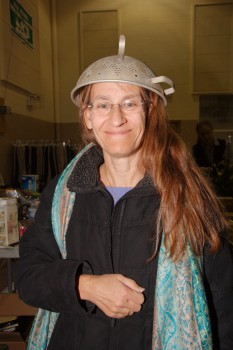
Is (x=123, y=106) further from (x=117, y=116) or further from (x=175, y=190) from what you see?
(x=175, y=190)

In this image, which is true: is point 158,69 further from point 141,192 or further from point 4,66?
point 141,192

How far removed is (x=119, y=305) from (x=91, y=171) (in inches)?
17.7

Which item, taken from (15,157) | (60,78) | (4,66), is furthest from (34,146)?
(60,78)

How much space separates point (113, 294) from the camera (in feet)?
2.72

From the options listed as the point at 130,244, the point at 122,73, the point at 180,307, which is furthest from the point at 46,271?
the point at 122,73

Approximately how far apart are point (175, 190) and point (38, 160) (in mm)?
3129

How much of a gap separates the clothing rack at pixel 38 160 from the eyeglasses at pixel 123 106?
2.88 meters

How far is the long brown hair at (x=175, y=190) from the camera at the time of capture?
2.94 feet

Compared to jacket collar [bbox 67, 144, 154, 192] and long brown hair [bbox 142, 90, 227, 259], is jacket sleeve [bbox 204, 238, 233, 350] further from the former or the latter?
jacket collar [bbox 67, 144, 154, 192]

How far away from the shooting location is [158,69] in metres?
5.67

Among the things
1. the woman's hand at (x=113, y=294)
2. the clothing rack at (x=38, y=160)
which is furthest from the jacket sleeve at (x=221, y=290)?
the clothing rack at (x=38, y=160)

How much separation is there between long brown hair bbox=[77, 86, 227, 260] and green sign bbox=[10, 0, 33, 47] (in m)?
3.29

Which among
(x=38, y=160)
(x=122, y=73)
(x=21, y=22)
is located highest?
(x=21, y=22)

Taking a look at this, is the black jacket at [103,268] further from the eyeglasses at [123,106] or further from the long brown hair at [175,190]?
the eyeglasses at [123,106]
